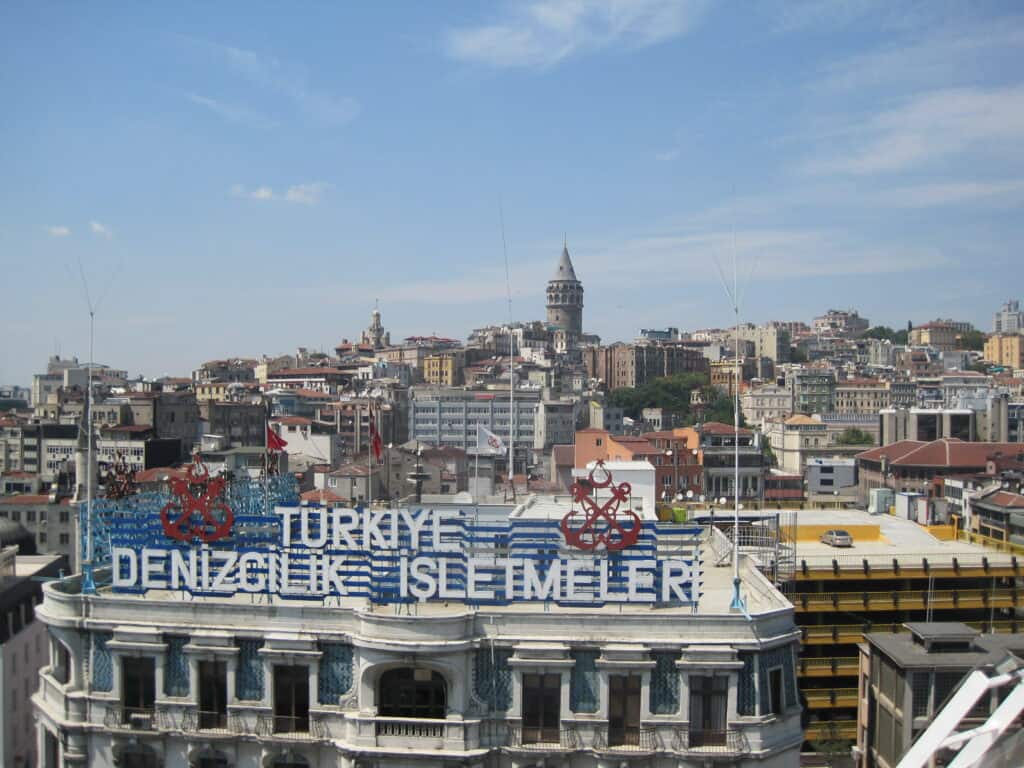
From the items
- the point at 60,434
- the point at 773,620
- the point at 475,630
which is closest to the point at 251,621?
the point at 475,630

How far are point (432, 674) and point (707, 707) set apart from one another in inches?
249

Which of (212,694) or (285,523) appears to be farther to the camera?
(285,523)

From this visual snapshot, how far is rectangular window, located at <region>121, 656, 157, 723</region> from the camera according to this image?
24891 mm

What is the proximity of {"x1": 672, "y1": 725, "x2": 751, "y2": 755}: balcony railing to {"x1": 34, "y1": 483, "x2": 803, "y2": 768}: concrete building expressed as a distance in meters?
0.03

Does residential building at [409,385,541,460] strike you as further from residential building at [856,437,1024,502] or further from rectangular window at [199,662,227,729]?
rectangular window at [199,662,227,729]

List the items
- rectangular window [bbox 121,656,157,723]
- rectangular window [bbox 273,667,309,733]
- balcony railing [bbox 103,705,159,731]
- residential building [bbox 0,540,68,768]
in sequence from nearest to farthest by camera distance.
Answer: rectangular window [bbox 273,667,309,733] → balcony railing [bbox 103,705,159,731] → rectangular window [bbox 121,656,157,723] → residential building [bbox 0,540,68,768]

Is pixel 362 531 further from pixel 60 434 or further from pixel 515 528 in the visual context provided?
pixel 60 434

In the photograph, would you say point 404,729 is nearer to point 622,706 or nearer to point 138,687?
point 622,706

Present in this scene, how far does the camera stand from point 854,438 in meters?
165

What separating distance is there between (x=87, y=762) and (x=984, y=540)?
39641 mm

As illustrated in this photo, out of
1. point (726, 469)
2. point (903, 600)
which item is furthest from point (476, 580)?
point (726, 469)

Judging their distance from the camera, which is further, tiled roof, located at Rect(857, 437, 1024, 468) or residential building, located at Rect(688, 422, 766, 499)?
residential building, located at Rect(688, 422, 766, 499)

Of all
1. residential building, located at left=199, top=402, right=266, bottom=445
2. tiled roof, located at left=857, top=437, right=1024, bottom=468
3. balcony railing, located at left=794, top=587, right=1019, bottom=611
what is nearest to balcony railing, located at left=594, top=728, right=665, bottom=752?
balcony railing, located at left=794, top=587, right=1019, bottom=611

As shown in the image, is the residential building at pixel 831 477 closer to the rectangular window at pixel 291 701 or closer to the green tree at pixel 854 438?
the green tree at pixel 854 438
